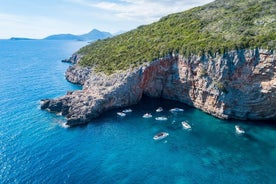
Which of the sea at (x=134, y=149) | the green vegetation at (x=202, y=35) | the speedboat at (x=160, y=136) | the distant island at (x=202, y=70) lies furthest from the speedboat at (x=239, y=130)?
the green vegetation at (x=202, y=35)

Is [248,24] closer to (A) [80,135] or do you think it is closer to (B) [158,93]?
(B) [158,93]

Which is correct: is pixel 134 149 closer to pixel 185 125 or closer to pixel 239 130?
pixel 185 125

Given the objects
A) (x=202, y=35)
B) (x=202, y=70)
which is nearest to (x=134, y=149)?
(x=202, y=70)

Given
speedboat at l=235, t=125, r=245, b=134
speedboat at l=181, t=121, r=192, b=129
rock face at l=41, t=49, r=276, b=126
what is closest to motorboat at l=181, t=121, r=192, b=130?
speedboat at l=181, t=121, r=192, b=129

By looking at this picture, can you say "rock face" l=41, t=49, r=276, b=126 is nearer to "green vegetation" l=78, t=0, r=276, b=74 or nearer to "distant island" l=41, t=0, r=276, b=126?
"distant island" l=41, t=0, r=276, b=126

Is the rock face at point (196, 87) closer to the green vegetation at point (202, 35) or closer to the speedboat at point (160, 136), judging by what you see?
the green vegetation at point (202, 35)

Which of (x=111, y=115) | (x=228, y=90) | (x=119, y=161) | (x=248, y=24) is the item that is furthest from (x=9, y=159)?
(x=248, y=24)

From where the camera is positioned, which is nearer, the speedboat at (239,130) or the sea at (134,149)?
the sea at (134,149)
